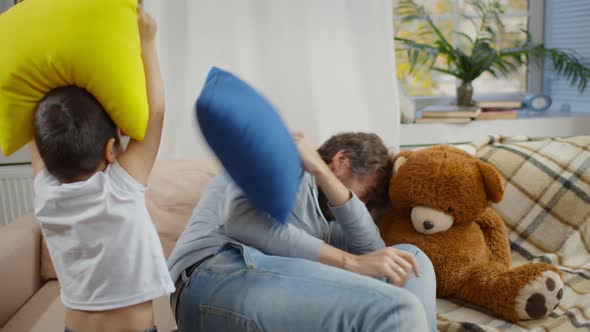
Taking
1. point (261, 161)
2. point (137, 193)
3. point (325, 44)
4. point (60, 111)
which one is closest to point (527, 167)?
point (325, 44)

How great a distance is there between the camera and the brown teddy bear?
152 cm

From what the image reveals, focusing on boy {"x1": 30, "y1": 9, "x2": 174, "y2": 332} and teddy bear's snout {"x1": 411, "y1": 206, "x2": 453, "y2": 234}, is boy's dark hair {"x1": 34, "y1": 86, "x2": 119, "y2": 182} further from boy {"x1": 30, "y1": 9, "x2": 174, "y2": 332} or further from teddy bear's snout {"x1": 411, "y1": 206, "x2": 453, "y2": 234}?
teddy bear's snout {"x1": 411, "y1": 206, "x2": 453, "y2": 234}

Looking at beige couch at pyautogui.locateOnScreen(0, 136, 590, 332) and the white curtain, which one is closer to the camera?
beige couch at pyautogui.locateOnScreen(0, 136, 590, 332)

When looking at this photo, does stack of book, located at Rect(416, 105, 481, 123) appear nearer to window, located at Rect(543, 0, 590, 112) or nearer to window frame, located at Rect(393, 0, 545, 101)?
window frame, located at Rect(393, 0, 545, 101)

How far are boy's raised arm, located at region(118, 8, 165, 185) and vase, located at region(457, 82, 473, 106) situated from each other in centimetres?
188

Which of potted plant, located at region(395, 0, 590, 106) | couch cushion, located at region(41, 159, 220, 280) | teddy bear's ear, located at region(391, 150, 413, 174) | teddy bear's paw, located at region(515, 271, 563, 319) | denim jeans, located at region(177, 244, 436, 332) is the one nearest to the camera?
denim jeans, located at region(177, 244, 436, 332)

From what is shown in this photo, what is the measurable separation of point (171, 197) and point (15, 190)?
103 cm

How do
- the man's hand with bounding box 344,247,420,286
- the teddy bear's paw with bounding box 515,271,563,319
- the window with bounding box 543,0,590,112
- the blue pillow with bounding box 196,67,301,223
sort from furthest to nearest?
the window with bounding box 543,0,590,112 < the teddy bear's paw with bounding box 515,271,563,319 < the man's hand with bounding box 344,247,420,286 < the blue pillow with bounding box 196,67,301,223

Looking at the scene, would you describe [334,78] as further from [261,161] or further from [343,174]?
[261,161]

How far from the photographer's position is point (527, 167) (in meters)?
1.82

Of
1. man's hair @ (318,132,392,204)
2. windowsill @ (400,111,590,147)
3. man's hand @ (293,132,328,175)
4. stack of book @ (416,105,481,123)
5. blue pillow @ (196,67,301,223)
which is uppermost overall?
blue pillow @ (196,67,301,223)

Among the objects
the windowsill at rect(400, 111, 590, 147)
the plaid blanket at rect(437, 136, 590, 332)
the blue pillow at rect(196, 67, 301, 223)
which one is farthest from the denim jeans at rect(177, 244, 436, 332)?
the windowsill at rect(400, 111, 590, 147)

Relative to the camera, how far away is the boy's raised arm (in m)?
1.05

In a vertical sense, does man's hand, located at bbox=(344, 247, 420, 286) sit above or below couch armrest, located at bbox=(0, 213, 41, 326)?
above
